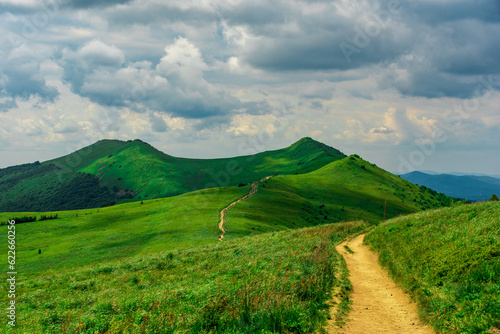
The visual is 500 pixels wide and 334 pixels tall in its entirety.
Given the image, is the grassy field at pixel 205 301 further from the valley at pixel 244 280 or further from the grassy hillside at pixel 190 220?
the grassy hillside at pixel 190 220

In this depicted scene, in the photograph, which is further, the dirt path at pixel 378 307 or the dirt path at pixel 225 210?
the dirt path at pixel 225 210

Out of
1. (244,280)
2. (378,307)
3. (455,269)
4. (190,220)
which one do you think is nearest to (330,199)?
(190,220)

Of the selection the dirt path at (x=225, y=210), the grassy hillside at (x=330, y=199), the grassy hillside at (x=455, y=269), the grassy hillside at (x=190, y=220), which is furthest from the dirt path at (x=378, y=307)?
the grassy hillside at (x=330, y=199)

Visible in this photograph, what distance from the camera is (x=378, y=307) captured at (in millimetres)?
16344

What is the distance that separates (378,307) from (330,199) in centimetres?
10961

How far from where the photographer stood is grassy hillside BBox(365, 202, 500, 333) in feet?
39.7

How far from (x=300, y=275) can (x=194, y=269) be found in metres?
11.6

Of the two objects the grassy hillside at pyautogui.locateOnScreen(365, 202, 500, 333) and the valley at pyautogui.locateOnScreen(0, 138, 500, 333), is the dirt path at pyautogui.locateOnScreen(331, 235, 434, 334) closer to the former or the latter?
the valley at pyautogui.locateOnScreen(0, 138, 500, 333)

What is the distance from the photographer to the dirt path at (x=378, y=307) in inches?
538

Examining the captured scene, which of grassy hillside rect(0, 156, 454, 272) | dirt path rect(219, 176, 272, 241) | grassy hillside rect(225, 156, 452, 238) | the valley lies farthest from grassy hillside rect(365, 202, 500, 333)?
grassy hillside rect(225, 156, 452, 238)

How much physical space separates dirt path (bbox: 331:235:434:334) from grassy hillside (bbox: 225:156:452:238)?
117 ft

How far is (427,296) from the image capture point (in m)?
15.2

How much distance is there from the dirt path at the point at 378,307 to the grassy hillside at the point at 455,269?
65cm

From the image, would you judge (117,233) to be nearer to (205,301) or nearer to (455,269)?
(205,301)
